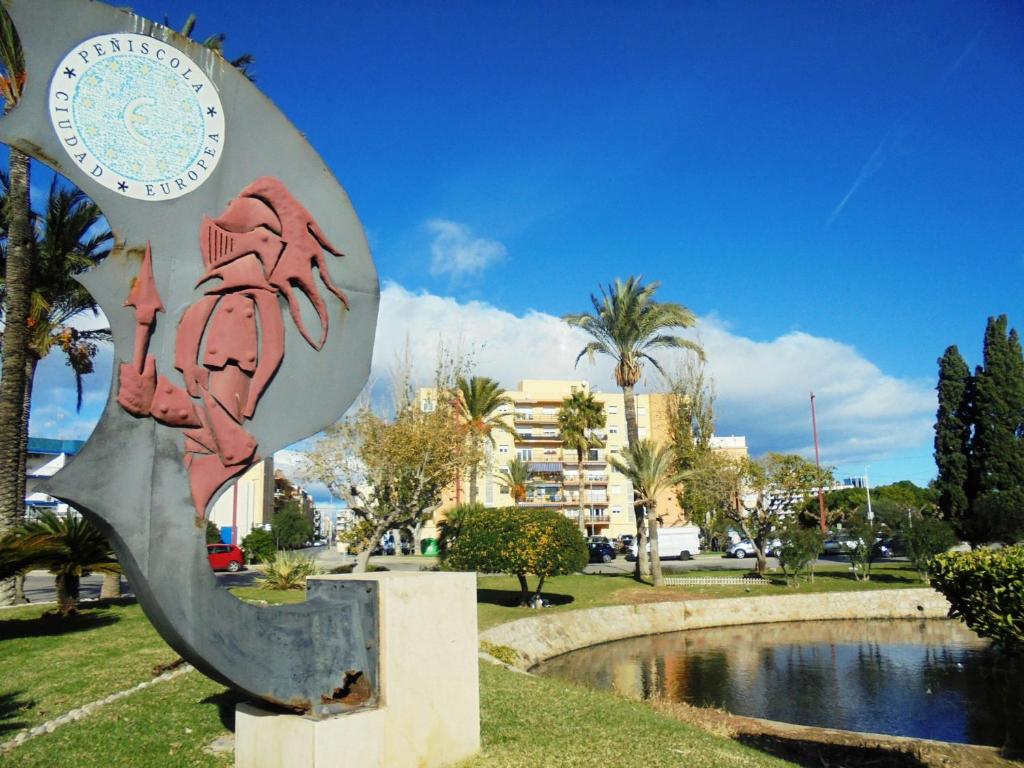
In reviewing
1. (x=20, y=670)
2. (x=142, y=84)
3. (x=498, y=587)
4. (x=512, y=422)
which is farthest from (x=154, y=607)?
(x=512, y=422)

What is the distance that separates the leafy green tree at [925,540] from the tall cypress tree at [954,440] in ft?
18.5

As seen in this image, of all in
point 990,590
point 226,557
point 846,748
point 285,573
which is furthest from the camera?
point 226,557

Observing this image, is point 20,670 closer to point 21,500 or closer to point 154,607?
point 154,607

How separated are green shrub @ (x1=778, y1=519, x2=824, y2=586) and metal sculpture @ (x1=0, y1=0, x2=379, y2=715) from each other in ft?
83.3

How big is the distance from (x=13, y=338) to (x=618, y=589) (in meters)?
20.3

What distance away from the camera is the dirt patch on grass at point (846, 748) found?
9969mm

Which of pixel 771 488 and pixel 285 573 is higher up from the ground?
pixel 771 488

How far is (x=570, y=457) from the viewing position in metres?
74.9

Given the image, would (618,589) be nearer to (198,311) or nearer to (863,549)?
(863,549)

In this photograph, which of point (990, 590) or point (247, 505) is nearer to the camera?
point (990, 590)

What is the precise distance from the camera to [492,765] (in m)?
7.02

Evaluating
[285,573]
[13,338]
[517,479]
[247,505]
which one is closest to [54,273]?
[13,338]

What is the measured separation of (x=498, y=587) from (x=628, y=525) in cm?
4837

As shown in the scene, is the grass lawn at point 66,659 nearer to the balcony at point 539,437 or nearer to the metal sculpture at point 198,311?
the metal sculpture at point 198,311
